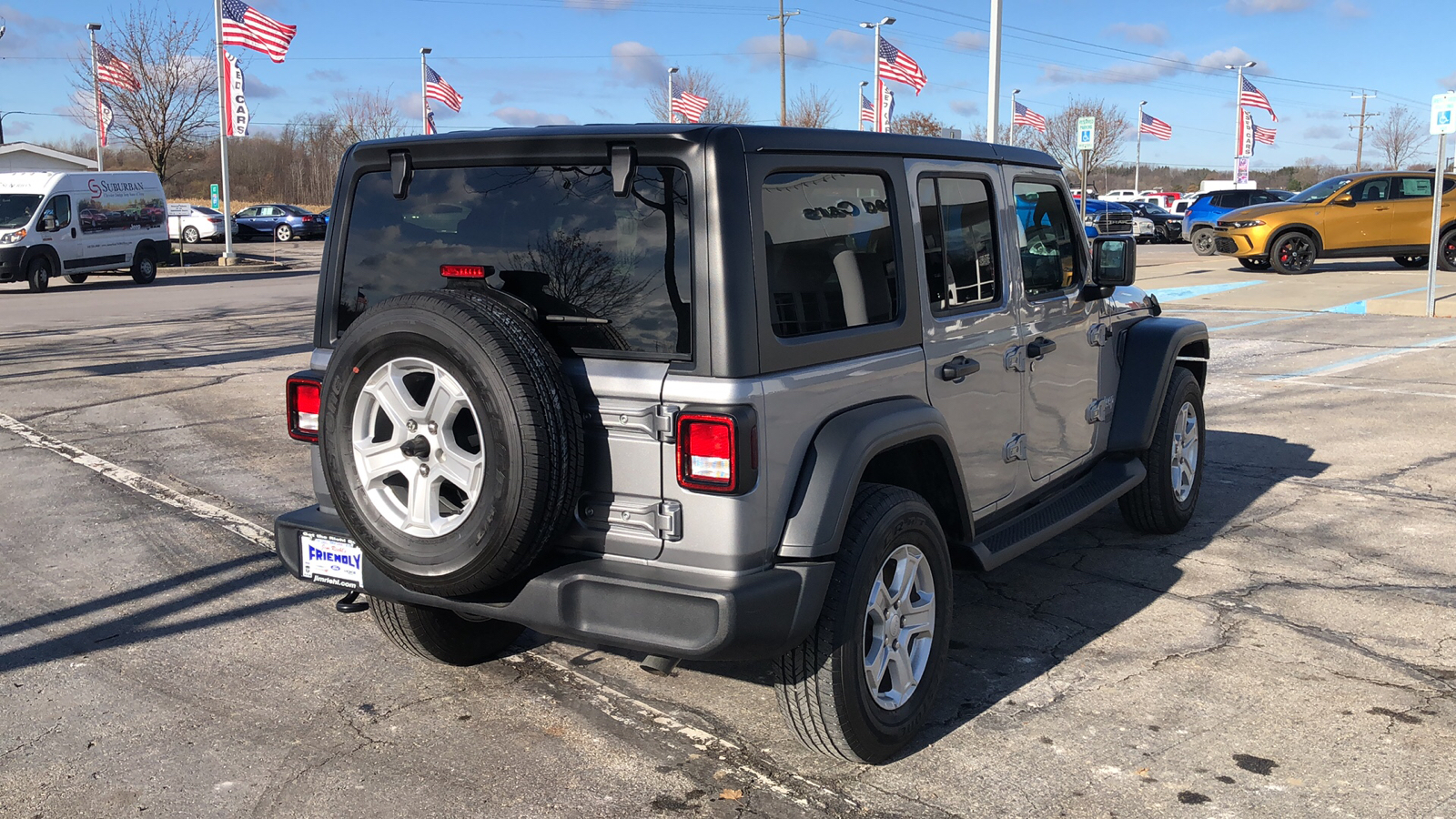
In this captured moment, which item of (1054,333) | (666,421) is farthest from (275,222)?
(666,421)

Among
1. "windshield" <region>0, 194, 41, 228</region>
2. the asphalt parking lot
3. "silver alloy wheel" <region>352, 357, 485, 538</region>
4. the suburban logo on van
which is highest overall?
the suburban logo on van

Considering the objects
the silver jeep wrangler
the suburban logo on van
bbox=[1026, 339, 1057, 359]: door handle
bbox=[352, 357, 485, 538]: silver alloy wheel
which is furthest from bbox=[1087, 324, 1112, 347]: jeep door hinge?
the suburban logo on van

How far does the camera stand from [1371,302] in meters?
16.8

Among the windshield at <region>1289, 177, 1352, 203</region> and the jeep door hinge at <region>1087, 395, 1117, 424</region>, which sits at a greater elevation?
the windshield at <region>1289, 177, 1352, 203</region>

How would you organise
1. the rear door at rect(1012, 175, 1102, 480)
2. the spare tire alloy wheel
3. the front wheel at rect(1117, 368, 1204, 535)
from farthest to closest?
the spare tire alloy wheel → the front wheel at rect(1117, 368, 1204, 535) → the rear door at rect(1012, 175, 1102, 480)

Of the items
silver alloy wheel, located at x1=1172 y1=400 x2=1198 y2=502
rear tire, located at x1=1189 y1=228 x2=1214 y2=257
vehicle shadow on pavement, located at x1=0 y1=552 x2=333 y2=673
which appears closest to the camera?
vehicle shadow on pavement, located at x1=0 y1=552 x2=333 y2=673

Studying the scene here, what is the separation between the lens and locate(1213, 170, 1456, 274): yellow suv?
2195 centimetres

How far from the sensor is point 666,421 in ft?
10.7

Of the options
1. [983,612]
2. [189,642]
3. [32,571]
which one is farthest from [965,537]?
[32,571]

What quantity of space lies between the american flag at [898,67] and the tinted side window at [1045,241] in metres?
22.7

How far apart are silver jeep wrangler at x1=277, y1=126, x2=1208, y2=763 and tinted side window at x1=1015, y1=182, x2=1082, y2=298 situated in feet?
2.68

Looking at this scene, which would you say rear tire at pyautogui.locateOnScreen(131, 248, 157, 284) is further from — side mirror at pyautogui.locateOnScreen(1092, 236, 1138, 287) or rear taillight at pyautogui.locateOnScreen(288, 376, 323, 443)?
side mirror at pyautogui.locateOnScreen(1092, 236, 1138, 287)

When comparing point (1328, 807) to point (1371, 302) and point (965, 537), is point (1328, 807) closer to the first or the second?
point (965, 537)

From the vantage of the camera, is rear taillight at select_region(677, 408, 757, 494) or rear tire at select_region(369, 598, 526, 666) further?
rear tire at select_region(369, 598, 526, 666)
